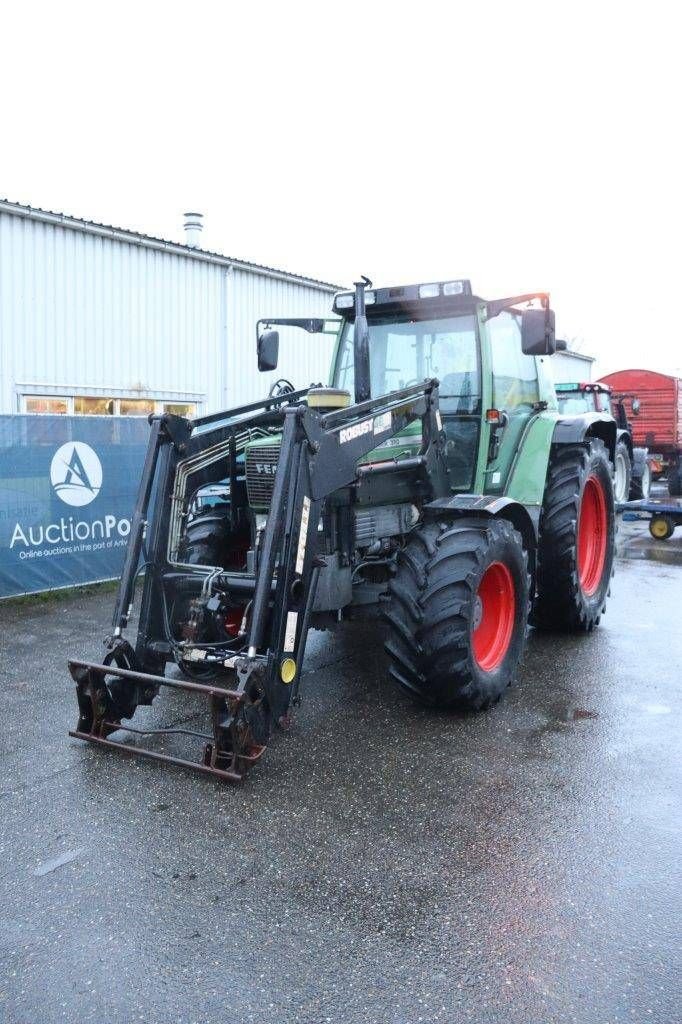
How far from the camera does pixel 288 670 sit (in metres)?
4.15

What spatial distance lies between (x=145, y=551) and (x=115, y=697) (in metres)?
0.84

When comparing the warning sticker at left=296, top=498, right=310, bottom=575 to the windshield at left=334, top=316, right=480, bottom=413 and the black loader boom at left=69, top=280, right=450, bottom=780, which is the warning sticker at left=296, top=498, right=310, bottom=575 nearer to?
the black loader boom at left=69, top=280, right=450, bottom=780

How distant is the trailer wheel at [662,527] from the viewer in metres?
12.4

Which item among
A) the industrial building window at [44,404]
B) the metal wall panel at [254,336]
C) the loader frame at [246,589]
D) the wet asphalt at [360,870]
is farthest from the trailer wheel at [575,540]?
the industrial building window at [44,404]

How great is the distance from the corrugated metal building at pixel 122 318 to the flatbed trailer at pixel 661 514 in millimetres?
6356

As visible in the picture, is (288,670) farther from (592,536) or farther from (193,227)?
(193,227)

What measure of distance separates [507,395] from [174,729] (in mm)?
3382

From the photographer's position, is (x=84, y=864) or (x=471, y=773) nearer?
(x=84, y=864)

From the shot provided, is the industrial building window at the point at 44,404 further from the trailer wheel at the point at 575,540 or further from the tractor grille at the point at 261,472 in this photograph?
the trailer wheel at the point at 575,540

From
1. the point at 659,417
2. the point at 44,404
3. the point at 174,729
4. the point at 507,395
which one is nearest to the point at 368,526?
the point at 507,395

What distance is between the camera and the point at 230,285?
13.5 metres

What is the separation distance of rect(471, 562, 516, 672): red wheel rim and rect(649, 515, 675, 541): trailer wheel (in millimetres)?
8010

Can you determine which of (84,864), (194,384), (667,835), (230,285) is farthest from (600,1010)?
(230,285)

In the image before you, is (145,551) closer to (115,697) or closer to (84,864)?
(115,697)
